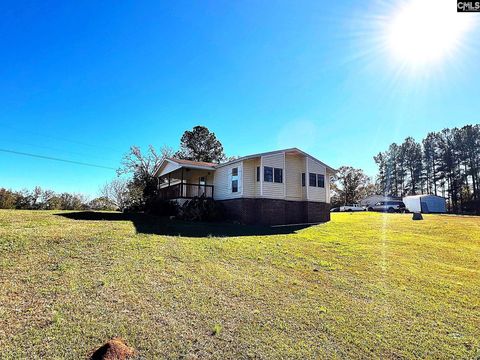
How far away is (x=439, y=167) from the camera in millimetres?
51281

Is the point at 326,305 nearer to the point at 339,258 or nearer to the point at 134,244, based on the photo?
the point at 339,258

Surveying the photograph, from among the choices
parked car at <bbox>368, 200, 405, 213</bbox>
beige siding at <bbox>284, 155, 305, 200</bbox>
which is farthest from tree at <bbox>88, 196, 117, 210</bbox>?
parked car at <bbox>368, 200, 405, 213</bbox>

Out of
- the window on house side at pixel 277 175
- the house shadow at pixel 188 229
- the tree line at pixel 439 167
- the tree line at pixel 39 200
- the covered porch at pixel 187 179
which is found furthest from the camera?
the tree line at pixel 439 167

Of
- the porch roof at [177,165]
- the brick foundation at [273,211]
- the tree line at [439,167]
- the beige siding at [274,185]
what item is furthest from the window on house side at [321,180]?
the tree line at [439,167]

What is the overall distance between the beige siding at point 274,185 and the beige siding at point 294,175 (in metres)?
0.72

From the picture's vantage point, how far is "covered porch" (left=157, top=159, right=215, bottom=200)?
19.3m

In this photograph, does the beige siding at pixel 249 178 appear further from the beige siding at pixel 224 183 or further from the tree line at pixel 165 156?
the tree line at pixel 165 156

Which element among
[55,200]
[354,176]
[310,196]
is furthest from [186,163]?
[354,176]

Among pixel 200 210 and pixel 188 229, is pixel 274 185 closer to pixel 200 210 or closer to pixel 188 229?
pixel 200 210

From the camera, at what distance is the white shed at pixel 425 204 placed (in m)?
37.7

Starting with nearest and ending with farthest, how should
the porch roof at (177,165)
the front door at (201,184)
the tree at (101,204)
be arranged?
the porch roof at (177,165) → the front door at (201,184) → the tree at (101,204)

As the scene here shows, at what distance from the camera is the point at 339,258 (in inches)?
353

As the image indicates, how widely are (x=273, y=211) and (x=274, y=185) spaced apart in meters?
1.60

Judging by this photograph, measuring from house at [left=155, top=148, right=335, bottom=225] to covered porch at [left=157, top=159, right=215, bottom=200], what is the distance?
0.22 feet
